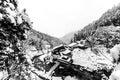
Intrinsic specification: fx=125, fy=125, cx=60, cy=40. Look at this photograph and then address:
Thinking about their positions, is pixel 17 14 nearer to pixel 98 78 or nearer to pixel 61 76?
pixel 98 78

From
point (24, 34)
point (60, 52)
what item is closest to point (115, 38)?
point (60, 52)

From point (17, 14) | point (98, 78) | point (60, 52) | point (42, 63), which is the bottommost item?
point (98, 78)

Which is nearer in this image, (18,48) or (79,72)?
(18,48)

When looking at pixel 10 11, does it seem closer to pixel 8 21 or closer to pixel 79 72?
pixel 8 21

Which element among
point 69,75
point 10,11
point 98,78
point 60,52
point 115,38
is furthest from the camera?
point 115,38

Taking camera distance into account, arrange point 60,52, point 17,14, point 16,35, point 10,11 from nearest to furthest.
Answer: point 10,11 → point 17,14 → point 16,35 → point 60,52

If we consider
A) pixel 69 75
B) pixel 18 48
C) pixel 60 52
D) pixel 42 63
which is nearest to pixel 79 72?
pixel 69 75

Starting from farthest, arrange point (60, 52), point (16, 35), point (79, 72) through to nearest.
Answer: point (60, 52) → point (79, 72) → point (16, 35)

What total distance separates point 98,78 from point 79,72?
10.9 ft

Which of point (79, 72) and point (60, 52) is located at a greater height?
point (60, 52)

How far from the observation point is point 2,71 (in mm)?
4719

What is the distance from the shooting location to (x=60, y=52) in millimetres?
23172

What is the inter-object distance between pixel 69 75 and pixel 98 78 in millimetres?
5527

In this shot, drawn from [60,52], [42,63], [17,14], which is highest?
[17,14]
